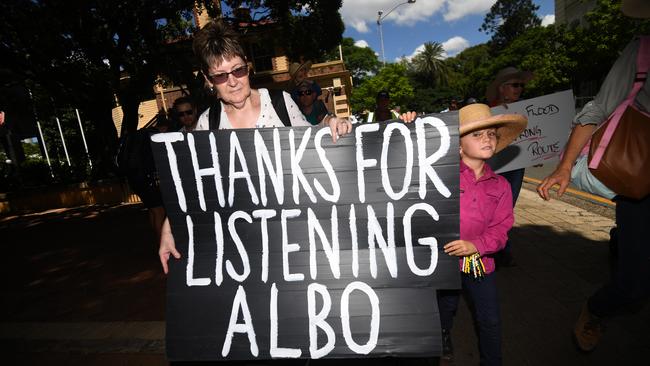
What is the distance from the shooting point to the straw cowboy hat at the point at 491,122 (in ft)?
5.47

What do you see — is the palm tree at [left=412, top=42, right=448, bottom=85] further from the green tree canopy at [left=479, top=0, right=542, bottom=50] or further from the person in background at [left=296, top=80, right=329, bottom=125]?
the person in background at [left=296, top=80, right=329, bottom=125]

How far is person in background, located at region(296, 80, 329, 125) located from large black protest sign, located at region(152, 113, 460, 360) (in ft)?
7.60

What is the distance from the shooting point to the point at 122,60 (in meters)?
9.30

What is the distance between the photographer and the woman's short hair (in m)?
1.62

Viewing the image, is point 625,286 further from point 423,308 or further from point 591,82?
point 591,82

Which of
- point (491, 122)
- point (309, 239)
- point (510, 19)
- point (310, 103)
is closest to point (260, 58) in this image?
point (310, 103)

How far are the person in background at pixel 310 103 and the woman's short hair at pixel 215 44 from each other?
6.91 ft

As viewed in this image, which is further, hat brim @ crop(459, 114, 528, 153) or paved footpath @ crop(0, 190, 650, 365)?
paved footpath @ crop(0, 190, 650, 365)

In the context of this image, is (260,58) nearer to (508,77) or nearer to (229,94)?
(508,77)

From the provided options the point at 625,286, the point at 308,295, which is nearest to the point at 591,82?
the point at 625,286

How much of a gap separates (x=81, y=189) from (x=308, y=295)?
1314 cm

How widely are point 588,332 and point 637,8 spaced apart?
188 cm

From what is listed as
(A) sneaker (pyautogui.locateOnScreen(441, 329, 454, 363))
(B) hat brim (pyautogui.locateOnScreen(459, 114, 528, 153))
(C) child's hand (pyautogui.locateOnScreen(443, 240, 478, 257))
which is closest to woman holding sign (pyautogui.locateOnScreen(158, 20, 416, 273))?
(B) hat brim (pyautogui.locateOnScreen(459, 114, 528, 153))

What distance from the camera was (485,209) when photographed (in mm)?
1763
